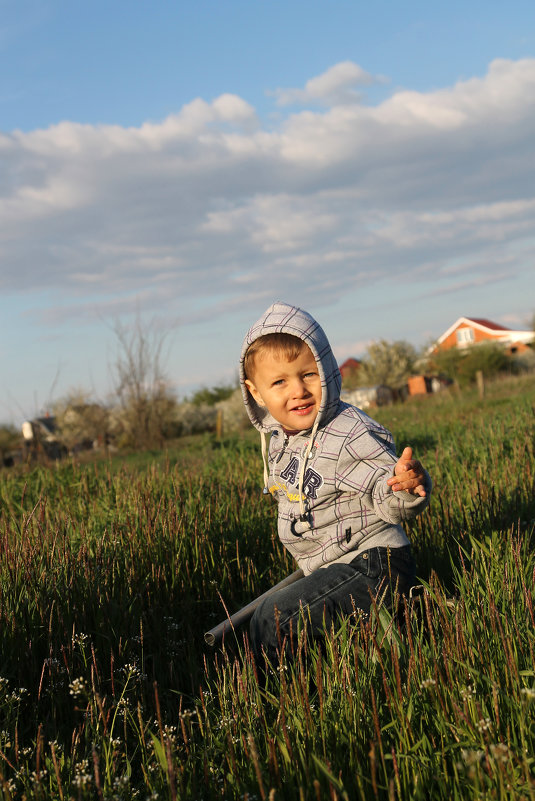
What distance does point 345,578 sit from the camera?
10.2 feet

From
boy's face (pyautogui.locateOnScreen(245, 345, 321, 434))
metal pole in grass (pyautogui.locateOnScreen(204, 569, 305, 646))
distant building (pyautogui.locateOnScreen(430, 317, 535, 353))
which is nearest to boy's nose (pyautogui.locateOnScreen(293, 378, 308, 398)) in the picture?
boy's face (pyautogui.locateOnScreen(245, 345, 321, 434))

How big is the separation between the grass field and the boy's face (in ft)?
3.13

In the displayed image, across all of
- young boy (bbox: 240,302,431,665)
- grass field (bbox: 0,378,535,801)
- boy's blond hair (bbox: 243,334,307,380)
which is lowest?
grass field (bbox: 0,378,535,801)

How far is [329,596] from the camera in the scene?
10.0ft

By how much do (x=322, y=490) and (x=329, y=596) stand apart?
1.65 ft

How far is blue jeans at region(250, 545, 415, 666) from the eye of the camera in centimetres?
299

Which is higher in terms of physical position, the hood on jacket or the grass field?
the hood on jacket

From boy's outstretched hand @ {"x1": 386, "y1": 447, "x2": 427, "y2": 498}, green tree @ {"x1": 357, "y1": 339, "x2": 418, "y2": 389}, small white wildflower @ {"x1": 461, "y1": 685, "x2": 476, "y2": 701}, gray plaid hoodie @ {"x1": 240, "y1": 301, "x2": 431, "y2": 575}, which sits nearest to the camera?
small white wildflower @ {"x1": 461, "y1": 685, "x2": 476, "y2": 701}

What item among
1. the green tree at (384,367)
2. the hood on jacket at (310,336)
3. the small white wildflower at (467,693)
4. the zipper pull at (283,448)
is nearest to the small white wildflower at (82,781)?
the small white wildflower at (467,693)

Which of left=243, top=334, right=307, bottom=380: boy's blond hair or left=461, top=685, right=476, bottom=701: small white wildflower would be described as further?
left=243, top=334, right=307, bottom=380: boy's blond hair

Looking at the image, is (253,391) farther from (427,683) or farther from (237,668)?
(427,683)

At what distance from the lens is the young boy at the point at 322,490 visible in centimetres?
306

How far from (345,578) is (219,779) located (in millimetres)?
1228

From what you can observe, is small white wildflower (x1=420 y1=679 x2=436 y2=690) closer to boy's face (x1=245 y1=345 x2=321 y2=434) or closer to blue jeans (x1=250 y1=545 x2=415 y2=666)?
blue jeans (x1=250 y1=545 x2=415 y2=666)
